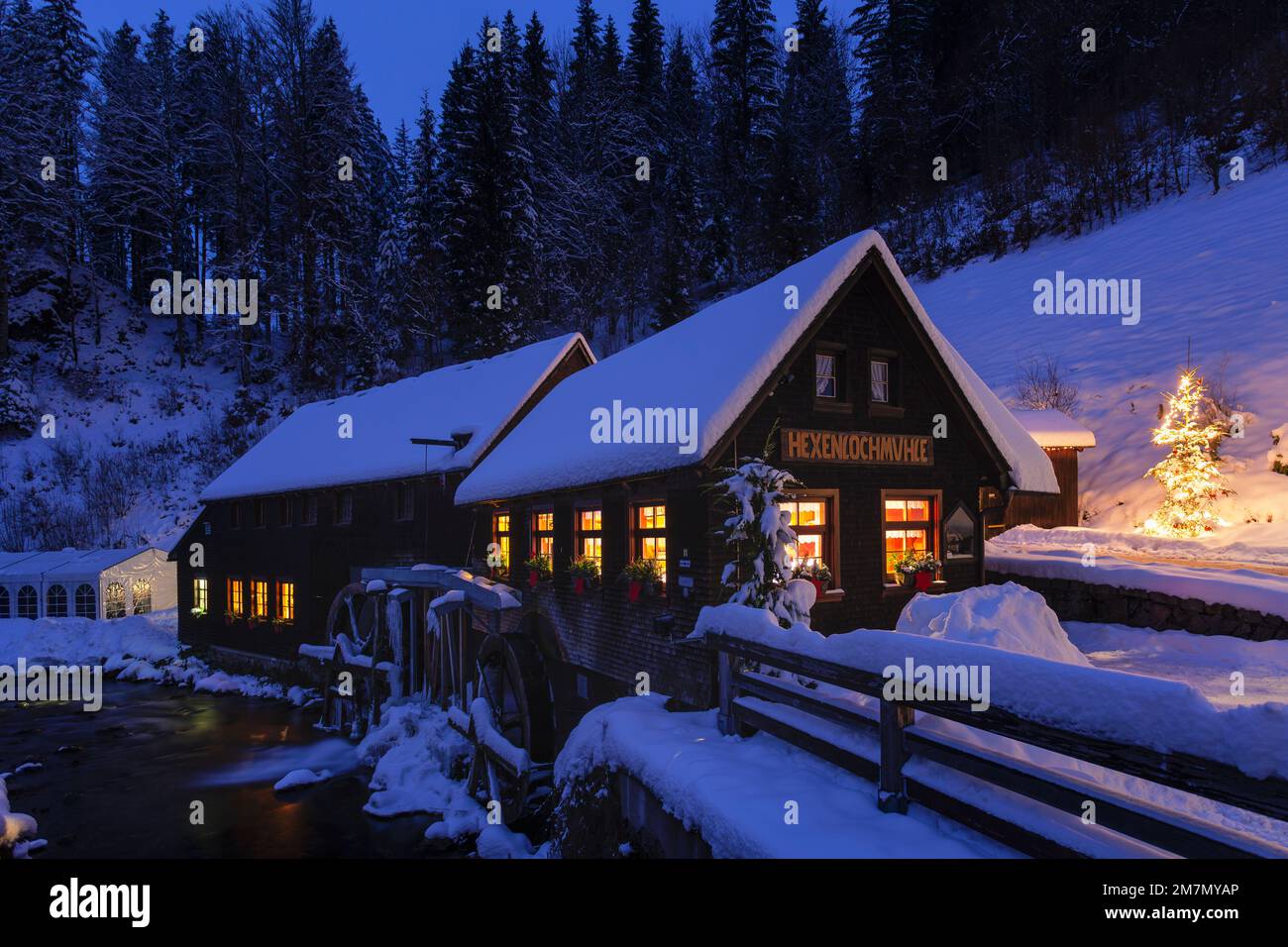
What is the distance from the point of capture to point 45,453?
1411 inches

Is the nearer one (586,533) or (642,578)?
(642,578)

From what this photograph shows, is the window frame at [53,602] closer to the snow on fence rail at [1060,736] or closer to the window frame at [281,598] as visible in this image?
the window frame at [281,598]

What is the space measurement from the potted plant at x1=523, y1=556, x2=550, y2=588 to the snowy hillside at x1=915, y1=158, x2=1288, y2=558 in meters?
15.9

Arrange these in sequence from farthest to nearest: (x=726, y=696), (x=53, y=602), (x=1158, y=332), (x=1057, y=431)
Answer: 1. (x=1158, y=332)
2. (x=53, y=602)
3. (x=1057, y=431)
4. (x=726, y=696)

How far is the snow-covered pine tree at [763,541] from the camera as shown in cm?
868

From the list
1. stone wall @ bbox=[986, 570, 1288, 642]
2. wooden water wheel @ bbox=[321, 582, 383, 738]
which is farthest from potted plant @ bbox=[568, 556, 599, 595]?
stone wall @ bbox=[986, 570, 1288, 642]

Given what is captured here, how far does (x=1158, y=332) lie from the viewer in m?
29.7

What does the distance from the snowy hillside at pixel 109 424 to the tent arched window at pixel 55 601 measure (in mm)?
4742

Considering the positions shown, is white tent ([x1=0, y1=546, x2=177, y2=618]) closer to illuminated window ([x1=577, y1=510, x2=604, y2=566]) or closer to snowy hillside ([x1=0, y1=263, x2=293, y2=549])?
snowy hillside ([x1=0, y1=263, x2=293, y2=549])

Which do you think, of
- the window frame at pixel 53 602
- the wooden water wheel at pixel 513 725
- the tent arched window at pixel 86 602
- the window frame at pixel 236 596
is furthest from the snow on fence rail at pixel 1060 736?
the window frame at pixel 53 602

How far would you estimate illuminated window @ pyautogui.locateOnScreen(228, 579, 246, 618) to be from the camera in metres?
25.7

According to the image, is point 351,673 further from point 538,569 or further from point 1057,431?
point 1057,431

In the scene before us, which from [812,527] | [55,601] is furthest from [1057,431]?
[55,601]

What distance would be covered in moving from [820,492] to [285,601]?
19.8 meters
